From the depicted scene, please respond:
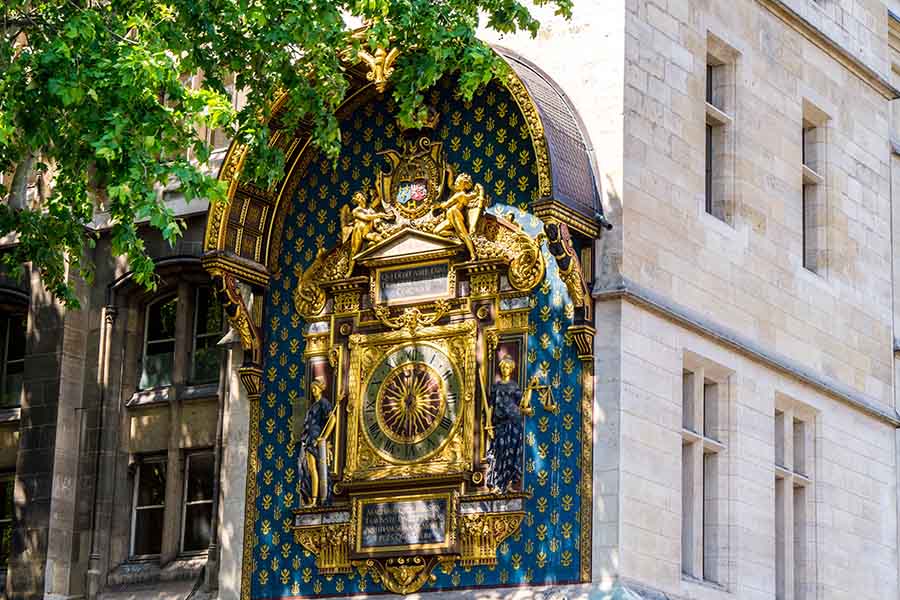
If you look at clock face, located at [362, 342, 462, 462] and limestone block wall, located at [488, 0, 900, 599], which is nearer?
limestone block wall, located at [488, 0, 900, 599]

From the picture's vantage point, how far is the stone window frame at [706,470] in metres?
24.5

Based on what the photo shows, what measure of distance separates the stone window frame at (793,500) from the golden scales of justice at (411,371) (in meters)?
4.08

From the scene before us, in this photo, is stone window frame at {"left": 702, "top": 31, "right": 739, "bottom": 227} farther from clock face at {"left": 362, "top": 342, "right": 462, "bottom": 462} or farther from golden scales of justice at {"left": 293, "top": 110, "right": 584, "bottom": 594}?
clock face at {"left": 362, "top": 342, "right": 462, "bottom": 462}

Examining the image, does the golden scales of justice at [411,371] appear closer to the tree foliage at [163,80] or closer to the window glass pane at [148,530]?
the tree foliage at [163,80]

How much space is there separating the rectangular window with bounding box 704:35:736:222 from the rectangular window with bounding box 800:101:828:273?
5.87 feet

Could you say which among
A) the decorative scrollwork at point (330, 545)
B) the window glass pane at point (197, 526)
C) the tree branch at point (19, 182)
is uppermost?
the tree branch at point (19, 182)

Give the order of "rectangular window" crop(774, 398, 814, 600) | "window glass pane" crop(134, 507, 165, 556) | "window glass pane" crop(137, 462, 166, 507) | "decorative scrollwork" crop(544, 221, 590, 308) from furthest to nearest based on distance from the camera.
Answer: "window glass pane" crop(137, 462, 166, 507)
"window glass pane" crop(134, 507, 165, 556)
"rectangular window" crop(774, 398, 814, 600)
"decorative scrollwork" crop(544, 221, 590, 308)

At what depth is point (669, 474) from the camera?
2388 centimetres

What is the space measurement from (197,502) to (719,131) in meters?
8.42

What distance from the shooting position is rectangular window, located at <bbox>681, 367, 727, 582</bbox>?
24500 millimetres

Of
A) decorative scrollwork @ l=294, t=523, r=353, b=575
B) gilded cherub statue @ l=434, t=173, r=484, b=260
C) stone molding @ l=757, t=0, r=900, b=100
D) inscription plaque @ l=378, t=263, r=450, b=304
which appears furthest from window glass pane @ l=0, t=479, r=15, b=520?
stone molding @ l=757, t=0, r=900, b=100

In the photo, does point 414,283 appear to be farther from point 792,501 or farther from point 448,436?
point 792,501

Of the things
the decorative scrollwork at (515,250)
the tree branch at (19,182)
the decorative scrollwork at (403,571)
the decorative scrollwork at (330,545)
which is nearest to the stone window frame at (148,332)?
the decorative scrollwork at (330,545)

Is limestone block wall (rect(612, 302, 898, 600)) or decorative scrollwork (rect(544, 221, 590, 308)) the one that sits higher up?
decorative scrollwork (rect(544, 221, 590, 308))
